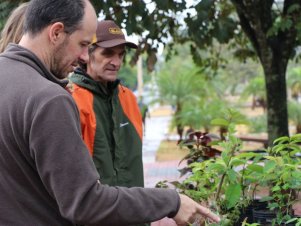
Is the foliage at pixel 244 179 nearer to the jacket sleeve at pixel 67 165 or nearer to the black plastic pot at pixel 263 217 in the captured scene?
the black plastic pot at pixel 263 217

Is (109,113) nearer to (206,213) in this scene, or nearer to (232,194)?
(232,194)

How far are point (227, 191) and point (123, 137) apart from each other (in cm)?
94

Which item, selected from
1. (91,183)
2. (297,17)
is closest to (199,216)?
(91,183)

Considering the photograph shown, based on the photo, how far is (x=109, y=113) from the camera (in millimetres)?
3312

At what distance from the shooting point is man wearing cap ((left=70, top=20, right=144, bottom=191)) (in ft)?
10.5

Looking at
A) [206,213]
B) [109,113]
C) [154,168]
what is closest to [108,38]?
[109,113]

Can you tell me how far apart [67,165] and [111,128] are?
5.30 feet

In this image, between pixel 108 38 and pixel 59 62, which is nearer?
pixel 59 62

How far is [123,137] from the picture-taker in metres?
3.35

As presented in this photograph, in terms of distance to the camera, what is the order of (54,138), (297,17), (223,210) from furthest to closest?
(297,17) → (223,210) → (54,138)

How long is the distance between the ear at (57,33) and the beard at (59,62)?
0.05 feet

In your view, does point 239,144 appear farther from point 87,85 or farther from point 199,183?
point 87,85

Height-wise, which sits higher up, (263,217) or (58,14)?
(58,14)

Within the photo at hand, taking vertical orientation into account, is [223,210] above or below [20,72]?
below
